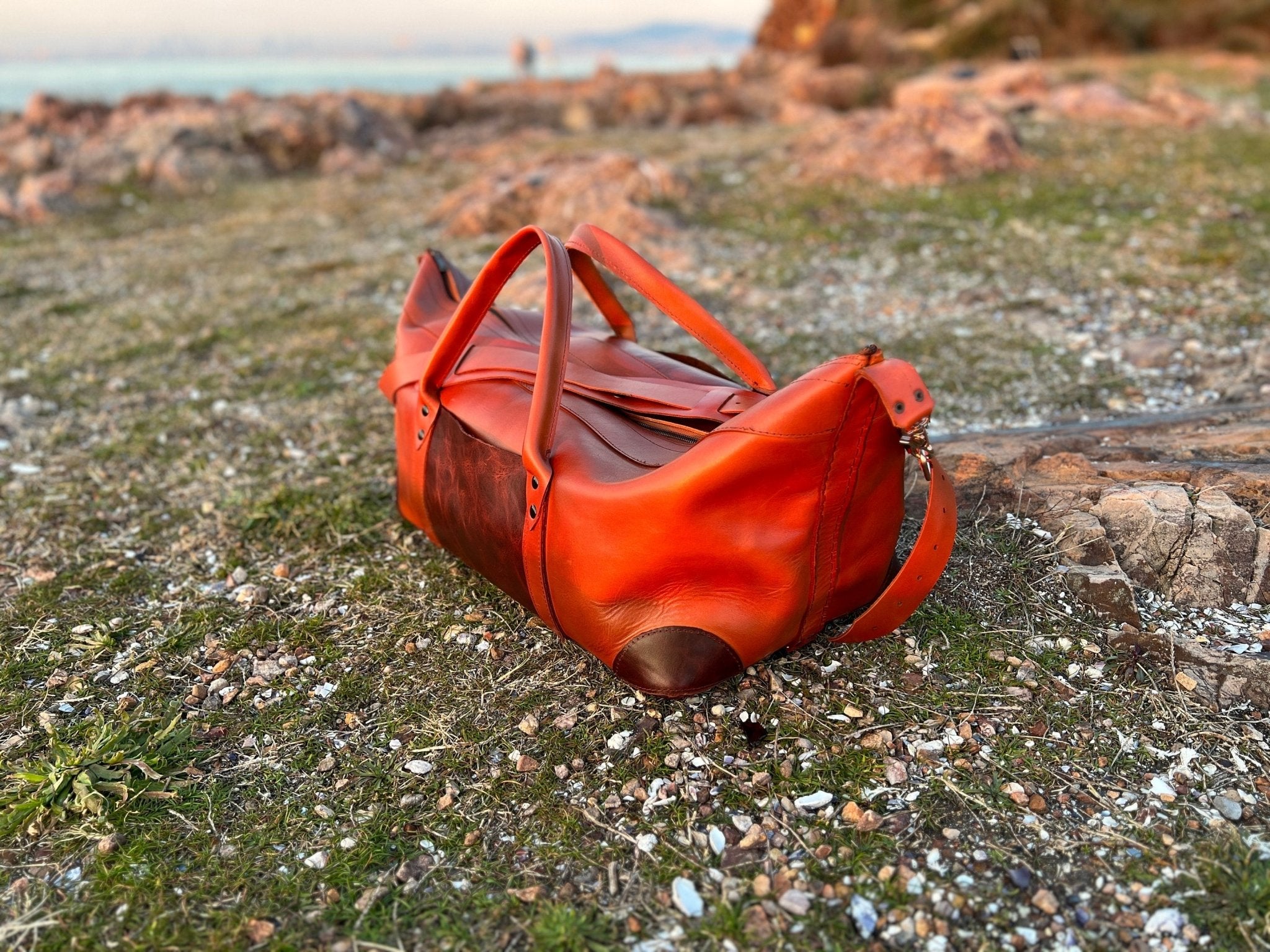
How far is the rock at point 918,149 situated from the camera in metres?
9.48

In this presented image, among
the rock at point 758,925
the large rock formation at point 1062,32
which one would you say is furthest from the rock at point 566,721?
the large rock formation at point 1062,32

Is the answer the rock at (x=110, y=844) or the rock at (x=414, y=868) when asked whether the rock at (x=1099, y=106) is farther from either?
the rock at (x=110, y=844)

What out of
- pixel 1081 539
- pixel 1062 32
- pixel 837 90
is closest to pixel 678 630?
pixel 1081 539

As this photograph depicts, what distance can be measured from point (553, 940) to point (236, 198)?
40.7 ft

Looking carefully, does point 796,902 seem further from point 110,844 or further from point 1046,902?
point 110,844

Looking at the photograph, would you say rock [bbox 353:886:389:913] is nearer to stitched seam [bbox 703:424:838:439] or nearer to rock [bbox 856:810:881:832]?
rock [bbox 856:810:881:832]

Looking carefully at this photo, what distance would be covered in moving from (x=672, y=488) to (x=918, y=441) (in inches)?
26.0

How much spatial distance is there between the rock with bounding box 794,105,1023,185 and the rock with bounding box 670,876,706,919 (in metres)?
8.56

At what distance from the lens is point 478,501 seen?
118 inches

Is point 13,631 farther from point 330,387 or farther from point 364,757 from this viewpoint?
point 330,387

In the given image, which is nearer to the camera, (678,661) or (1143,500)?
(678,661)

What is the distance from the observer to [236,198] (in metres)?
12.3

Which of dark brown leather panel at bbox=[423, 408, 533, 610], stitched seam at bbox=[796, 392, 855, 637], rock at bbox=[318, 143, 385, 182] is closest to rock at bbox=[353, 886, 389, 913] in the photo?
dark brown leather panel at bbox=[423, 408, 533, 610]

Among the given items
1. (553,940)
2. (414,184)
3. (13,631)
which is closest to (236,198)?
(414,184)
